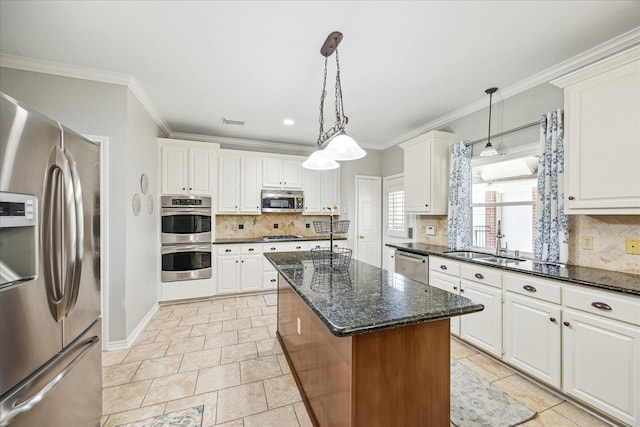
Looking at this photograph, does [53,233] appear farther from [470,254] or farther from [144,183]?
[470,254]

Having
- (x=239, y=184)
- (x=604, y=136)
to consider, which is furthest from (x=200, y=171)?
(x=604, y=136)

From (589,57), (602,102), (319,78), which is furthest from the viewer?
(319,78)

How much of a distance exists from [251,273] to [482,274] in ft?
11.0

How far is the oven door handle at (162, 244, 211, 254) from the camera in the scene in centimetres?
395

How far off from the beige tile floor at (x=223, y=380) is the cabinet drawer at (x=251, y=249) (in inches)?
53.0

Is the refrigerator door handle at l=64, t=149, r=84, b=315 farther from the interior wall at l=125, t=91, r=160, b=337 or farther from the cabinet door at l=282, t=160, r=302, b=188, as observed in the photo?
the cabinet door at l=282, t=160, r=302, b=188

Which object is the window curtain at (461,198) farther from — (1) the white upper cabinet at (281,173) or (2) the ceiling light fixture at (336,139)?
(1) the white upper cabinet at (281,173)

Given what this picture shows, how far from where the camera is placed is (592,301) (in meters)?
1.75

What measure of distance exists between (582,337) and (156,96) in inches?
181

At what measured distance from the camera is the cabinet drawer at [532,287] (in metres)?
1.95

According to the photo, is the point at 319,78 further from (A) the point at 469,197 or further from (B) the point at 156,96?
(A) the point at 469,197

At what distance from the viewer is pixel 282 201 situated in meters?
4.85

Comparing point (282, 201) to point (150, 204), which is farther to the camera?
point (282, 201)

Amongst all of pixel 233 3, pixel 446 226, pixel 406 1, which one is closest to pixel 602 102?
pixel 406 1
